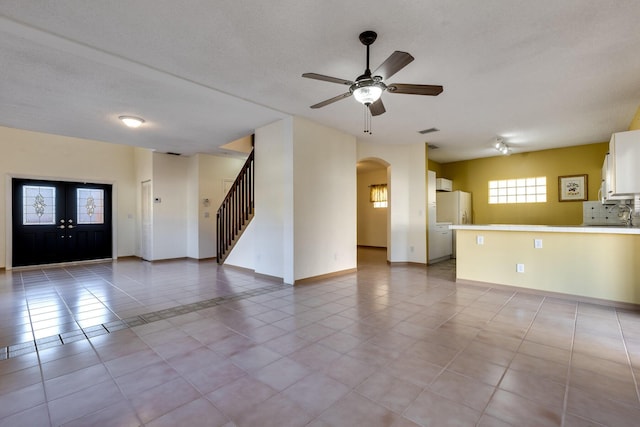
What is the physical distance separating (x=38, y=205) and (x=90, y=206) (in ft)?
3.29

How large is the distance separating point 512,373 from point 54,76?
18.1 ft

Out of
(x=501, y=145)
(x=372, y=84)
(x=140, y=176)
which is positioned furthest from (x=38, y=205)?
(x=501, y=145)

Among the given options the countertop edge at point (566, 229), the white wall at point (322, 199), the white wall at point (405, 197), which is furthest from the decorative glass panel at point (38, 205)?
the countertop edge at point (566, 229)

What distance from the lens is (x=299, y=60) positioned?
10.3 ft

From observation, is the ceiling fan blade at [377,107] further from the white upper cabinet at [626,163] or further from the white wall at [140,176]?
the white wall at [140,176]

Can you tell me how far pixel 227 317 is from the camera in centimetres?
351

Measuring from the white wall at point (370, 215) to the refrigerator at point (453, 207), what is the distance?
2269 mm

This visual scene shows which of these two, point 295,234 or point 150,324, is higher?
point 295,234

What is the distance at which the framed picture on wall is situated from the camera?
7.09 m

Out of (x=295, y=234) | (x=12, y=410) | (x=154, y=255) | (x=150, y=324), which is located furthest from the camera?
(x=154, y=255)

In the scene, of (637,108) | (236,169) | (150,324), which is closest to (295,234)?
(150,324)

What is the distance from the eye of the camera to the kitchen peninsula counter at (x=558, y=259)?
3854 millimetres

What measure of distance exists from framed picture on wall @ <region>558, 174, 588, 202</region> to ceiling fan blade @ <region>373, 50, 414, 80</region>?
7.25 metres

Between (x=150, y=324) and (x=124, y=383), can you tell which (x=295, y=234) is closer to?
(x=150, y=324)
